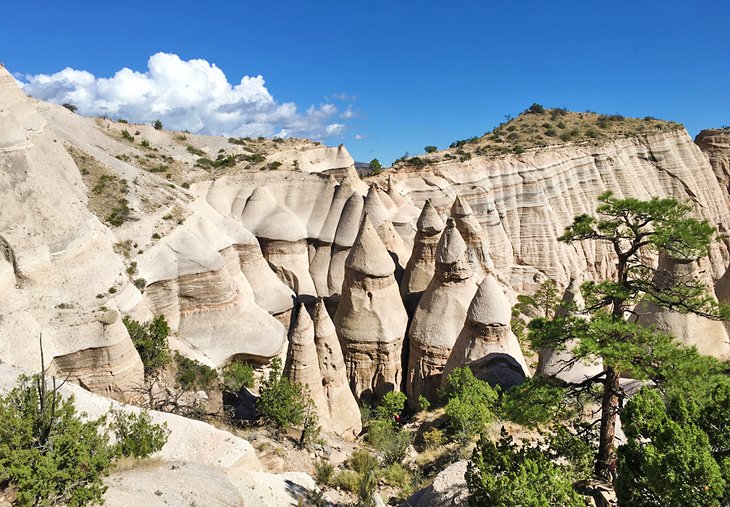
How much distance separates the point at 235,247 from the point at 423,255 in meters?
8.77

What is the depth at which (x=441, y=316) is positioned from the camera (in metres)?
17.3

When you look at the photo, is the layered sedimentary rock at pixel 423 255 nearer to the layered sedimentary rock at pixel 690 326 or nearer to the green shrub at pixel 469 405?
the green shrub at pixel 469 405

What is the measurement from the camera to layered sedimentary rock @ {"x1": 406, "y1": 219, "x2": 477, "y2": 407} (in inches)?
672

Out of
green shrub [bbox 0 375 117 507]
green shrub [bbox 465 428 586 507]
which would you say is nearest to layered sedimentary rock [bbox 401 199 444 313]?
green shrub [bbox 465 428 586 507]

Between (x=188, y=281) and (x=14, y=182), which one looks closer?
(x=14, y=182)

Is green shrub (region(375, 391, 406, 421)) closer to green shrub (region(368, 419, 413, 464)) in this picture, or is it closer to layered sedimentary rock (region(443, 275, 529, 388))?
green shrub (region(368, 419, 413, 464))

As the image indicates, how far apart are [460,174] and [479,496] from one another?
28.9 metres

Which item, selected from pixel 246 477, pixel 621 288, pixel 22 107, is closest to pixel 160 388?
pixel 246 477

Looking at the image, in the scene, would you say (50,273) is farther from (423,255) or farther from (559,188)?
(559,188)

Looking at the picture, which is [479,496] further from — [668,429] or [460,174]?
[460,174]

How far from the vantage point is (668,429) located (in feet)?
17.9

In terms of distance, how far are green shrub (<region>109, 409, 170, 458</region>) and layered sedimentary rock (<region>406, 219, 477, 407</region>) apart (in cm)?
1056

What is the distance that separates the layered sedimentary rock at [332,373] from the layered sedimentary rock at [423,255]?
5877mm

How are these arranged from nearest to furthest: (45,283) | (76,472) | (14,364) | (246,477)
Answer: (76,472)
(246,477)
(14,364)
(45,283)
